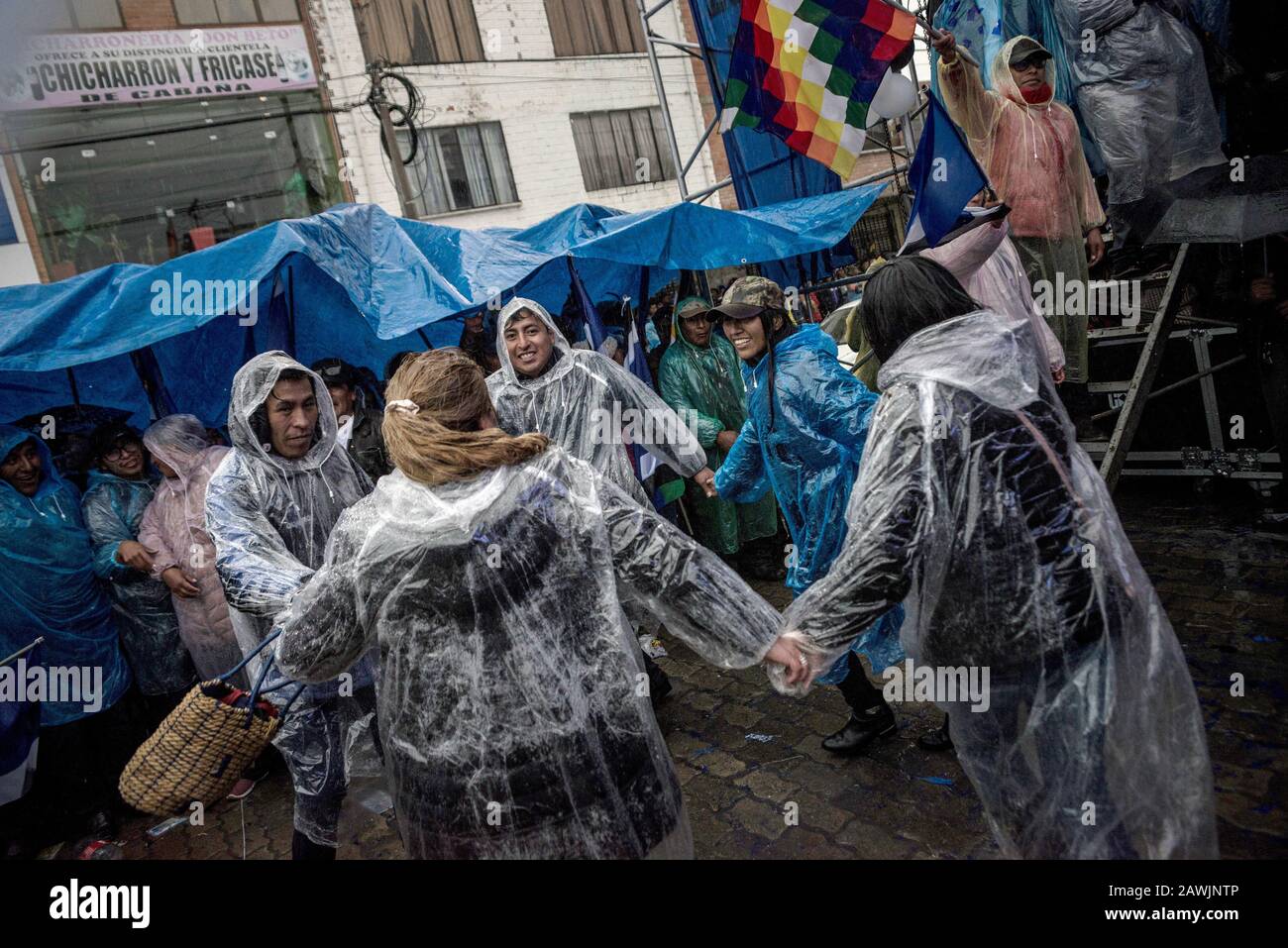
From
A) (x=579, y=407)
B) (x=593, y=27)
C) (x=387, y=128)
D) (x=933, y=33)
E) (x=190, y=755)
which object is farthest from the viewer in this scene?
(x=593, y=27)

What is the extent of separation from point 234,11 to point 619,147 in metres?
6.74

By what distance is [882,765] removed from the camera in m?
2.78

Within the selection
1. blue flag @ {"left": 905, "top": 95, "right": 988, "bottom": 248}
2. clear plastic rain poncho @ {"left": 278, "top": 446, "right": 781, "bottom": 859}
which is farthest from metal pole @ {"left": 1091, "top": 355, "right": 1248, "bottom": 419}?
clear plastic rain poncho @ {"left": 278, "top": 446, "right": 781, "bottom": 859}

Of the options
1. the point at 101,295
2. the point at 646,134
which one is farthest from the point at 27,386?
the point at 646,134

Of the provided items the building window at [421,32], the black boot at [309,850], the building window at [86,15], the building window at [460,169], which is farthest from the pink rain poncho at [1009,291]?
the building window at [86,15]

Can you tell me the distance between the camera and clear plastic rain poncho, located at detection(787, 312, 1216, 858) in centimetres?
148

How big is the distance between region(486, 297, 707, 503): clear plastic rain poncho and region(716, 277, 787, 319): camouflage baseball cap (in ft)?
2.32

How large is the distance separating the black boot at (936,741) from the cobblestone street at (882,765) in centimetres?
3

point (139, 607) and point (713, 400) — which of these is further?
point (713, 400)

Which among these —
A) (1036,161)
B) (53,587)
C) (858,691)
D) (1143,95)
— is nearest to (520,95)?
(1143,95)

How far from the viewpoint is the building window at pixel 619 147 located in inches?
578

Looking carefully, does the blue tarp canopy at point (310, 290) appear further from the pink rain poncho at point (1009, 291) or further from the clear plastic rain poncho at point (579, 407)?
the pink rain poncho at point (1009, 291)

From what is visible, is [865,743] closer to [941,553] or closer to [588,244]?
[941,553]

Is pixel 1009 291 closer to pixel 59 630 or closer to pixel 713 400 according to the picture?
pixel 713 400
